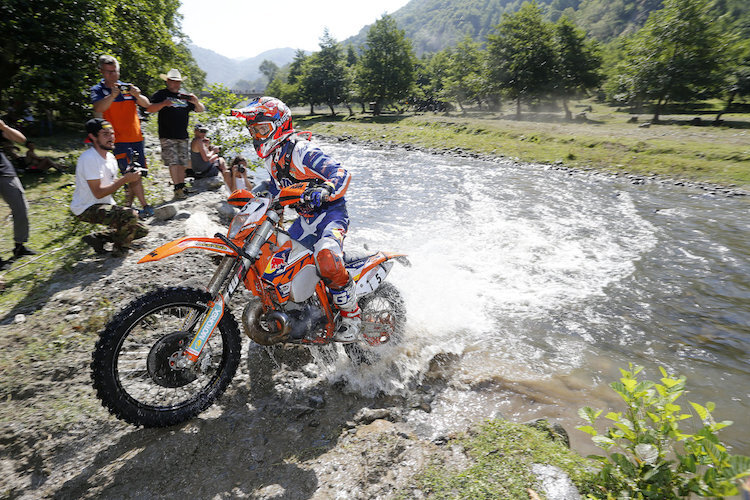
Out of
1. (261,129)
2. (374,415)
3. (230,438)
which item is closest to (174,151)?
(261,129)

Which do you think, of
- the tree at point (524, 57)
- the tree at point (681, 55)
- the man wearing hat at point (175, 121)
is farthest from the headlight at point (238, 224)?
the tree at point (524, 57)

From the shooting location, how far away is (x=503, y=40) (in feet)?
169

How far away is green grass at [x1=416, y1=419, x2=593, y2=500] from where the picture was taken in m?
2.81

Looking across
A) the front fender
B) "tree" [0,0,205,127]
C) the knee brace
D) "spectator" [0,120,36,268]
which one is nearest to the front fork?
the front fender

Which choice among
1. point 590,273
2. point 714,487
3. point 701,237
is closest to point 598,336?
point 590,273

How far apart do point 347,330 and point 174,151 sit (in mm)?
7617

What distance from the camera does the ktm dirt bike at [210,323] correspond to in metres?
3.23

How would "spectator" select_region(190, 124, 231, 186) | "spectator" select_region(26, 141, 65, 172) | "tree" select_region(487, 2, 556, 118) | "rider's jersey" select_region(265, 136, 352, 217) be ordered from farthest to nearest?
1. "tree" select_region(487, 2, 556, 118)
2. "spectator" select_region(190, 124, 231, 186)
3. "spectator" select_region(26, 141, 65, 172)
4. "rider's jersey" select_region(265, 136, 352, 217)

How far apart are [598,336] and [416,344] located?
3128 mm

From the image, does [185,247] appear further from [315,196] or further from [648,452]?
[648,452]

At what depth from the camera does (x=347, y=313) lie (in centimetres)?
459

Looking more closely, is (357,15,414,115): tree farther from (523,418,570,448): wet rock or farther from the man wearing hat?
(523,418,570,448): wet rock

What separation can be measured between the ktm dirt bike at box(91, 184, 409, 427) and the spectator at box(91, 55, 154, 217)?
4668mm

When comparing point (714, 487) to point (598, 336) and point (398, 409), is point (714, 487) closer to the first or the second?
point (398, 409)
